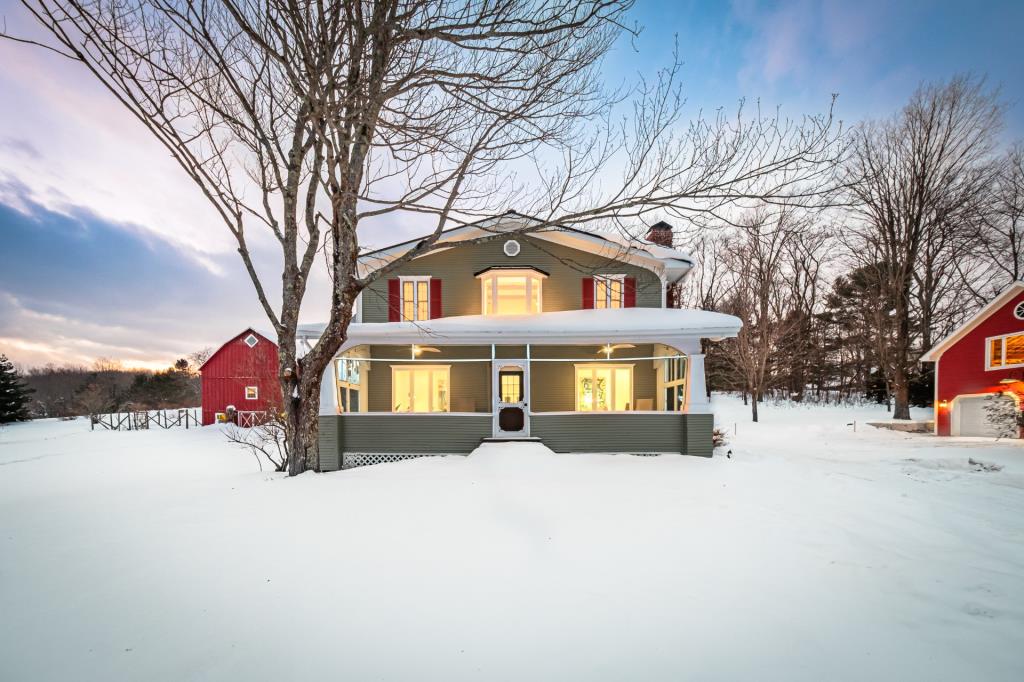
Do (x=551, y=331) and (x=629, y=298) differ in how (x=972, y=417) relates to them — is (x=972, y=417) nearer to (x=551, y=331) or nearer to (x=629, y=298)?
(x=629, y=298)

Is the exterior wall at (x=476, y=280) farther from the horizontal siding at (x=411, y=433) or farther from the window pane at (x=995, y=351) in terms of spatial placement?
the window pane at (x=995, y=351)

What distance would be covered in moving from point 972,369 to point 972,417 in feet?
5.77

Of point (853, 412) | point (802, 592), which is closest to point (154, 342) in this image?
point (802, 592)

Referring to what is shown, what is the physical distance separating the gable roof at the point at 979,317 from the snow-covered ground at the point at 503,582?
11.2 meters

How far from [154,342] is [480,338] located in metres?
46.2

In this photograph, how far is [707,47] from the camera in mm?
5703

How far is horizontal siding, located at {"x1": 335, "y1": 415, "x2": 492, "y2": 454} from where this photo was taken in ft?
33.5

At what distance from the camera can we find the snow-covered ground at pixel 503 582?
8.16 feet

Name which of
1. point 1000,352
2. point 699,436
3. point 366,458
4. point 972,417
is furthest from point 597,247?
point 972,417

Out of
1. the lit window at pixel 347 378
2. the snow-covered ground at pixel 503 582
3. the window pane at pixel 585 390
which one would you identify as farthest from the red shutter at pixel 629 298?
the lit window at pixel 347 378

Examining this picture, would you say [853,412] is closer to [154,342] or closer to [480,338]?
[480,338]

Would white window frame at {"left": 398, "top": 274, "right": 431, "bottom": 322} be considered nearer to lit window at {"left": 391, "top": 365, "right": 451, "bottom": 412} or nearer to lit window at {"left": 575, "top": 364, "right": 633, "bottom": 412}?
lit window at {"left": 391, "top": 365, "right": 451, "bottom": 412}

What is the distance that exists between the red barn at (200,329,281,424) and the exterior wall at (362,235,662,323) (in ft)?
44.0

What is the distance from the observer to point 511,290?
43.4 ft
